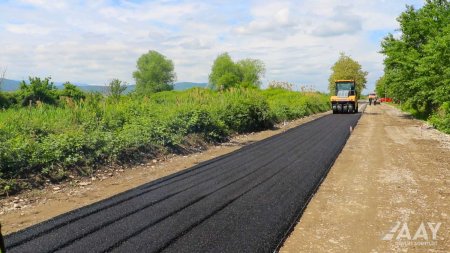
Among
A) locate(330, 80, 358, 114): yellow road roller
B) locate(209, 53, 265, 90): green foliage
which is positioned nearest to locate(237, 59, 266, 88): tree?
locate(209, 53, 265, 90): green foliage

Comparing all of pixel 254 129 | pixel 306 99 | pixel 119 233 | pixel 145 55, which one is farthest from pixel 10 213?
pixel 145 55

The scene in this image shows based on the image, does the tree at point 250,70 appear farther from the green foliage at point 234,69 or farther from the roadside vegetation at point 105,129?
the roadside vegetation at point 105,129

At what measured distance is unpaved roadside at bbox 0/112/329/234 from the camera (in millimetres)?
6379

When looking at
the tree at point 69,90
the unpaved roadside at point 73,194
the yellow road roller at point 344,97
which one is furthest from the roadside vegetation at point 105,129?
the tree at point 69,90

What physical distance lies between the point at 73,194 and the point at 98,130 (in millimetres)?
3646

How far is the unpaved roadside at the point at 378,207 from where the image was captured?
17.4 feet

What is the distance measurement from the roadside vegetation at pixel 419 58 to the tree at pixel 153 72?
244 feet

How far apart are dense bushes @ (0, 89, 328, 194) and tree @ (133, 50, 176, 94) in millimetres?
80972

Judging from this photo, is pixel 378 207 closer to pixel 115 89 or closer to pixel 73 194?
pixel 73 194

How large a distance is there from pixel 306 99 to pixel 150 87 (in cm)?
6536

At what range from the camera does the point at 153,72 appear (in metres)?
98.2

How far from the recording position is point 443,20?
24.8 metres

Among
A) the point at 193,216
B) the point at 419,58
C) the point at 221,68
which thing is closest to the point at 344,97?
the point at 419,58

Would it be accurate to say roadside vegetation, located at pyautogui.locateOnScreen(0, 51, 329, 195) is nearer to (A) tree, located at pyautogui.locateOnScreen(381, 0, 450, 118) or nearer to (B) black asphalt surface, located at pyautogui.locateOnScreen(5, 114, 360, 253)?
(B) black asphalt surface, located at pyautogui.locateOnScreen(5, 114, 360, 253)
